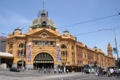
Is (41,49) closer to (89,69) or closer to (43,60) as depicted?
(43,60)

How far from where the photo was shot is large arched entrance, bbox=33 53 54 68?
55.8 meters

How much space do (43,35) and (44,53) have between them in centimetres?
724

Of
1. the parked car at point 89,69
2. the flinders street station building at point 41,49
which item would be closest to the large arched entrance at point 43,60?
the flinders street station building at point 41,49

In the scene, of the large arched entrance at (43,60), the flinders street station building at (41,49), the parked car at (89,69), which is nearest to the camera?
the parked car at (89,69)

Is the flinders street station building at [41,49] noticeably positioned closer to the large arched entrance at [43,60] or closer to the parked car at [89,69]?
the large arched entrance at [43,60]

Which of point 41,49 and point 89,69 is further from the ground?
point 41,49

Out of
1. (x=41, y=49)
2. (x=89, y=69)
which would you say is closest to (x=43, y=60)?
(x=41, y=49)

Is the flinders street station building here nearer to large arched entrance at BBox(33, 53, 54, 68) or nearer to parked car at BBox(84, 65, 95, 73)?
large arched entrance at BBox(33, 53, 54, 68)

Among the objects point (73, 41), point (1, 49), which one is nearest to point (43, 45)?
point (73, 41)

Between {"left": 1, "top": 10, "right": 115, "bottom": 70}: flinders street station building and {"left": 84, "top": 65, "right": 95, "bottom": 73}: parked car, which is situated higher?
{"left": 1, "top": 10, "right": 115, "bottom": 70}: flinders street station building

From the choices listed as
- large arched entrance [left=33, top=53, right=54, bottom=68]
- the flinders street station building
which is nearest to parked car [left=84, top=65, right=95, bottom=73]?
the flinders street station building

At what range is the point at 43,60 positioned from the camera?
56.1m

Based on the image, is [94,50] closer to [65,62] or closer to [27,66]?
[65,62]

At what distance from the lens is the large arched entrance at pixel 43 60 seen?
2197 inches
